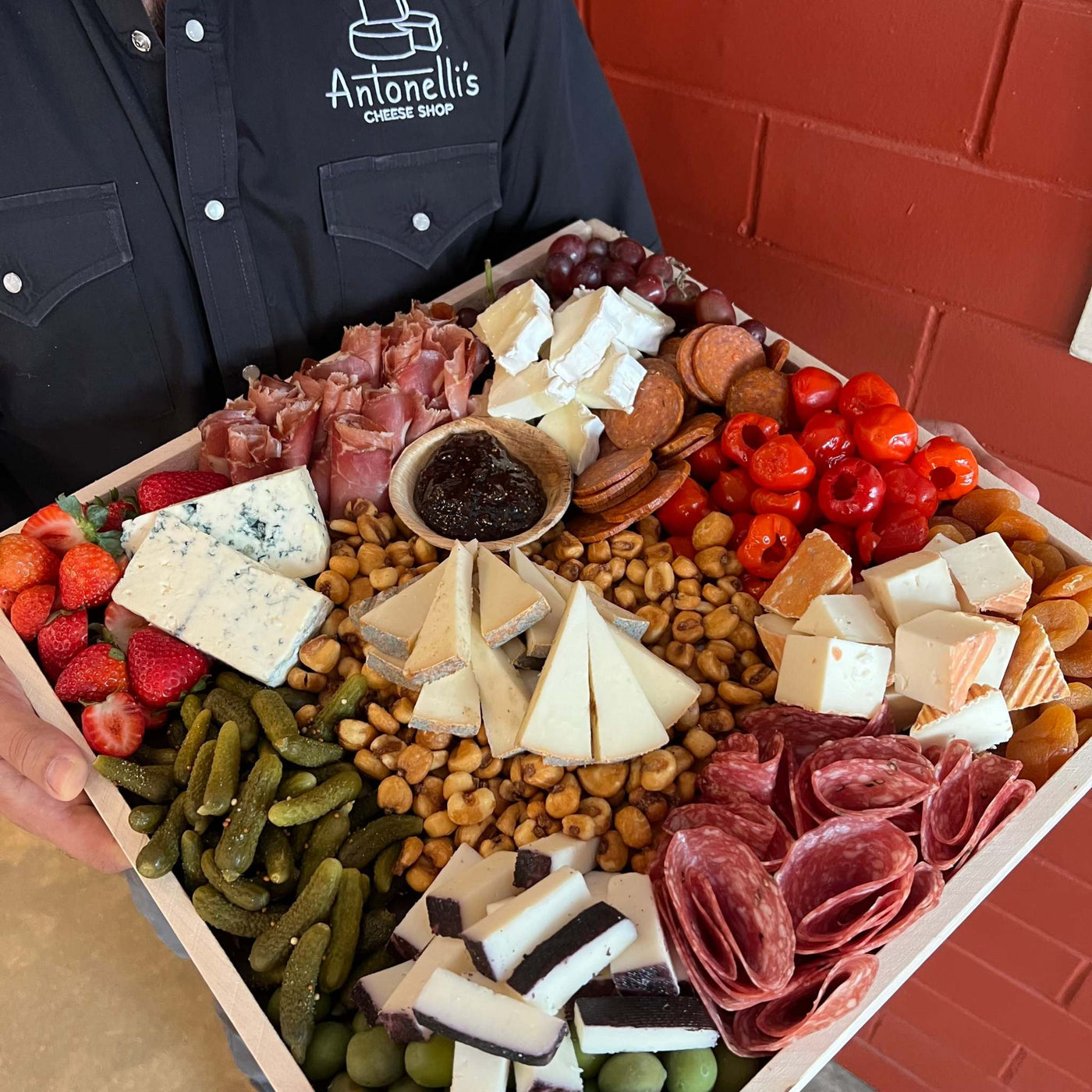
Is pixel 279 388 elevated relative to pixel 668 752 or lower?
elevated

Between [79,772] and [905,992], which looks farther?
[905,992]

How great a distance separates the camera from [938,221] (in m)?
1.59

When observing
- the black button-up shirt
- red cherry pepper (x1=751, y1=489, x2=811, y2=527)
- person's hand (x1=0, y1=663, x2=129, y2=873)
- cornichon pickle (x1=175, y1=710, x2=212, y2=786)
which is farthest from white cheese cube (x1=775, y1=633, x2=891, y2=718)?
the black button-up shirt

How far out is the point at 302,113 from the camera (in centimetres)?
138

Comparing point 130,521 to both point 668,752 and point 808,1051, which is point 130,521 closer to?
point 668,752

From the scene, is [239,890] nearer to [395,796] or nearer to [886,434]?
[395,796]

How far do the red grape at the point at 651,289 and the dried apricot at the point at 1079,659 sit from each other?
2.45 ft

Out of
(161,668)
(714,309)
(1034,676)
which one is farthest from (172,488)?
(1034,676)

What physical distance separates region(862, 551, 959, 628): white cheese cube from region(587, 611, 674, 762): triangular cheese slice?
29 cm

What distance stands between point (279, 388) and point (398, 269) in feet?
1.36

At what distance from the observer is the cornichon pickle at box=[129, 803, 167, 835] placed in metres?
0.97

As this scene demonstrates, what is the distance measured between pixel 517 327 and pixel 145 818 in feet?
2.52

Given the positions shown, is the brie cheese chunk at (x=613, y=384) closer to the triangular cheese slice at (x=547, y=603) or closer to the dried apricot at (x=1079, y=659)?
the triangular cheese slice at (x=547, y=603)

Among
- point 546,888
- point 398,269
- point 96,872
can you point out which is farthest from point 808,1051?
point 96,872
